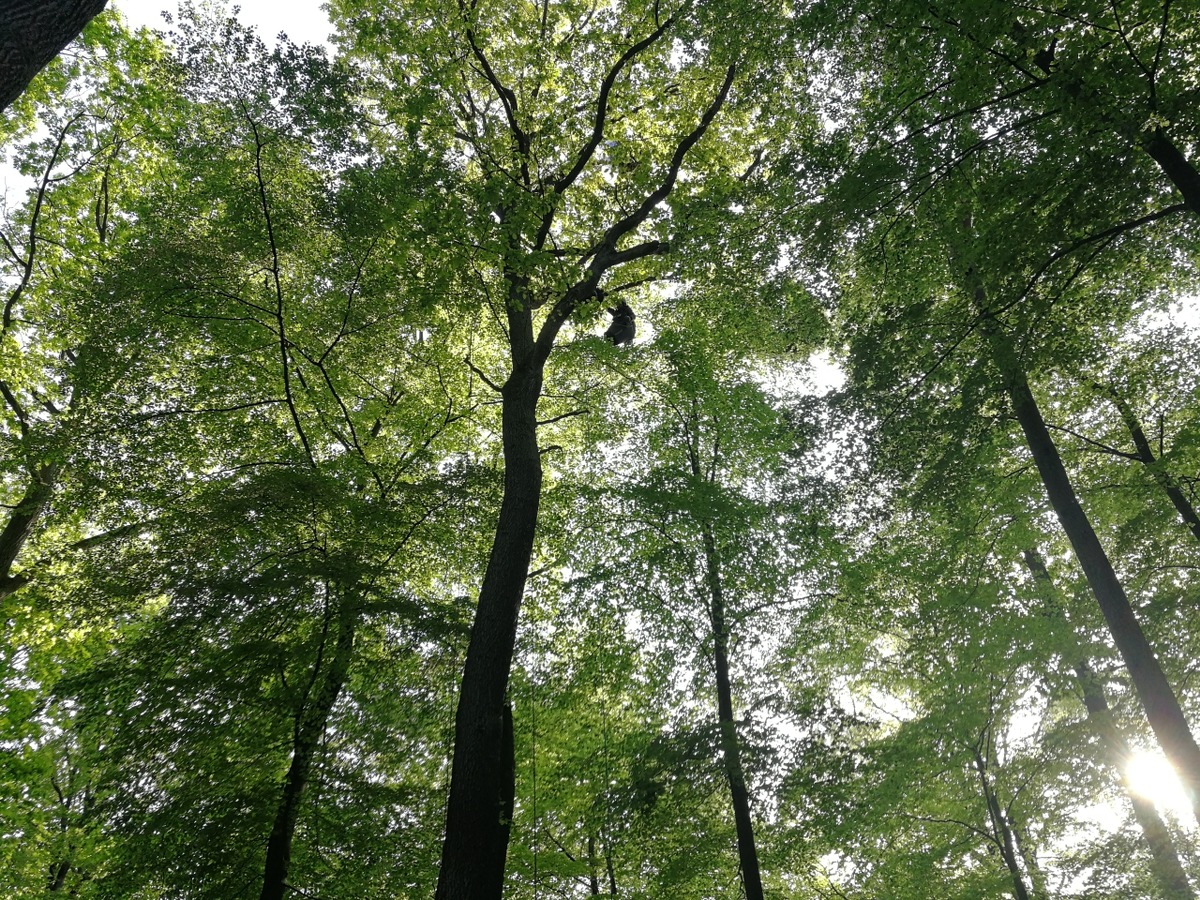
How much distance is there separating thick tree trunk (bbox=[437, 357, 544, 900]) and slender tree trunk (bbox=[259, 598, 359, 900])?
70.9 inches

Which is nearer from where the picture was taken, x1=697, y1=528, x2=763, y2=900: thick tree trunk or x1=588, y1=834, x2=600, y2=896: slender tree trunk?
x1=697, y1=528, x2=763, y2=900: thick tree trunk

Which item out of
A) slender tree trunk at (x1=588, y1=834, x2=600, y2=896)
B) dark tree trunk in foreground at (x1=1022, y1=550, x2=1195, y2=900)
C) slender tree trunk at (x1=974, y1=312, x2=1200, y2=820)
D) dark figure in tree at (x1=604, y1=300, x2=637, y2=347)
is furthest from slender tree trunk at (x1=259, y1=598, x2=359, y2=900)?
dark tree trunk in foreground at (x1=1022, y1=550, x2=1195, y2=900)

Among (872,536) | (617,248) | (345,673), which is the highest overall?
(617,248)

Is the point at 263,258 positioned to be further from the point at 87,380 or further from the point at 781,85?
the point at 781,85

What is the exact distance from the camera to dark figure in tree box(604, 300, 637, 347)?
375 inches

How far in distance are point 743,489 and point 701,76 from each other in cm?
682

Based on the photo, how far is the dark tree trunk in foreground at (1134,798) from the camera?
7.13 meters

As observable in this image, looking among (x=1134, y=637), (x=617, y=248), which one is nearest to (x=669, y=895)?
(x=1134, y=637)

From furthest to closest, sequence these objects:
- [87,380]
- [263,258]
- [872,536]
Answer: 1. [872,536]
2. [263,258]
3. [87,380]

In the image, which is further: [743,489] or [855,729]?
[743,489]

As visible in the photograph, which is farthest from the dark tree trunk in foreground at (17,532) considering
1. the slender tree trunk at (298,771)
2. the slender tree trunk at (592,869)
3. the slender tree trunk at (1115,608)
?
the slender tree trunk at (1115,608)

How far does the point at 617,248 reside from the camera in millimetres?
9289

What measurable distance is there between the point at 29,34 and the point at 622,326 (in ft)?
24.7

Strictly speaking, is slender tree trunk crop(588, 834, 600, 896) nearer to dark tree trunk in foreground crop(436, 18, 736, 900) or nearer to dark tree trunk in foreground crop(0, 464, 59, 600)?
dark tree trunk in foreground crop(436, 18, 736, 900)
